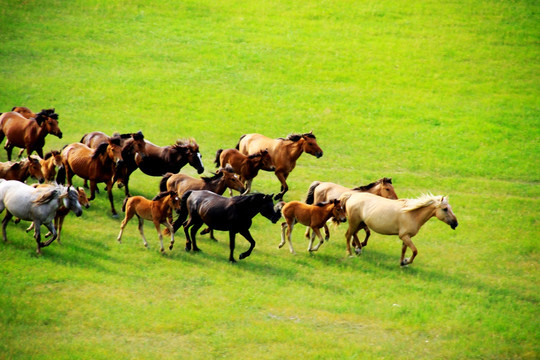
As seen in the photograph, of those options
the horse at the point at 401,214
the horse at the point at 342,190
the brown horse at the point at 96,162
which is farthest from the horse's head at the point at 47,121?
the horse at the point at 401,214

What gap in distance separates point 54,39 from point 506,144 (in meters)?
22.1

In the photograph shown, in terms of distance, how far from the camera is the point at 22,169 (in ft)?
55.0

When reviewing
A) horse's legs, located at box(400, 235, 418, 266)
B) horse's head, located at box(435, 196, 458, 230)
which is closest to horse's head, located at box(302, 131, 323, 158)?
horse's legs, located at box(400, 235, 418, 266)

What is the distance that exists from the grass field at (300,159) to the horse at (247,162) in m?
1.51

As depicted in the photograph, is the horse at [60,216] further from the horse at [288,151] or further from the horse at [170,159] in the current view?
the horse at [288,151]

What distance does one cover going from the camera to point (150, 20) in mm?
34938

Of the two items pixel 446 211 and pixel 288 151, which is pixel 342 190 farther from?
pixel 288 151

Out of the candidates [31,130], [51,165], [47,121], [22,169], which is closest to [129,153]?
[51,165]

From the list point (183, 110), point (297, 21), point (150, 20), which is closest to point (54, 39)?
point (150, 20)

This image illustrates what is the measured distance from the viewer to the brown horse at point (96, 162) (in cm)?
1727

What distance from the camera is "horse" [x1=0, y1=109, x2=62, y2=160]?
19.7 meters

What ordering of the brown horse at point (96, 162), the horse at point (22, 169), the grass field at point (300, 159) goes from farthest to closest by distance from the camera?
the brown horse at point (96, 162)
the horse at point (22, 169)
the grass field at point (300, 159)

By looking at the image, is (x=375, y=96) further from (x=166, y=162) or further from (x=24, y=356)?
(x=24, y=356)

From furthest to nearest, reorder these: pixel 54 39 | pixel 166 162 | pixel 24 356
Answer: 1. pixel 54 39
2. pixel 166 162
3. pixel 24 356
